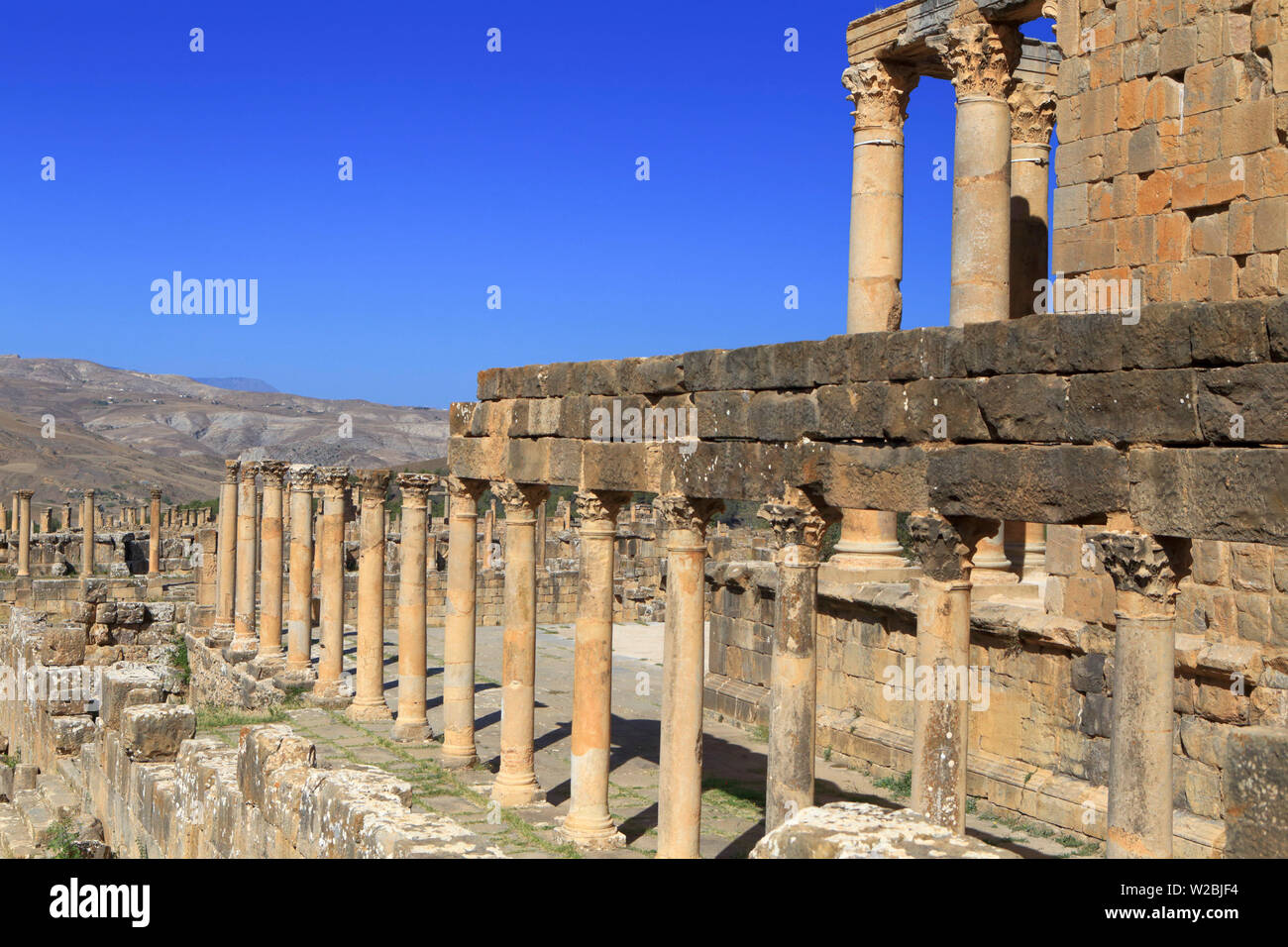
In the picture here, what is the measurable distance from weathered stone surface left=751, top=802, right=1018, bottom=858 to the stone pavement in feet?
23.5

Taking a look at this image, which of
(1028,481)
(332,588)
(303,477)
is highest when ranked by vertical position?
(1028,481)

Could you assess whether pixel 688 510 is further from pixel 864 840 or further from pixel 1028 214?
pixel 1028 214

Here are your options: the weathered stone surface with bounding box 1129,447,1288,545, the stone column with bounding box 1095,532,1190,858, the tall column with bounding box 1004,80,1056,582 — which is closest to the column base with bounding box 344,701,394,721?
the tall column with bounding box 1004,80,1056,582

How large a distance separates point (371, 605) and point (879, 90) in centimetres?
1021

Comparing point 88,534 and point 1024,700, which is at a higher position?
point 88,534

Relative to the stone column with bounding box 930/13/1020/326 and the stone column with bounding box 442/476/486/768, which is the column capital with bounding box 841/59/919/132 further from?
the stone column with bounding box 442/476/486/768

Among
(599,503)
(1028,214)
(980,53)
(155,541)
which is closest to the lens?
(599,503)

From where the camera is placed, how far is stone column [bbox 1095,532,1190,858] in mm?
8633

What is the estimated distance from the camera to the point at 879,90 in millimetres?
17906

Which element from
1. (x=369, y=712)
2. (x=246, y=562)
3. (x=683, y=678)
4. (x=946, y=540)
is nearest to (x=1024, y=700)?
(x=683, y=678)

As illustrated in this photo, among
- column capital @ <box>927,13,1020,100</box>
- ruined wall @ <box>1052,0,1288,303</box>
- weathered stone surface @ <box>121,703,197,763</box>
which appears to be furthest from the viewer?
column capital @ <box>927,13,1020,100</box>

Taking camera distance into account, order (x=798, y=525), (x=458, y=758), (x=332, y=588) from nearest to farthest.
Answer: (x=798, y=525), (x=458, y=758), (x=332, y=588)
